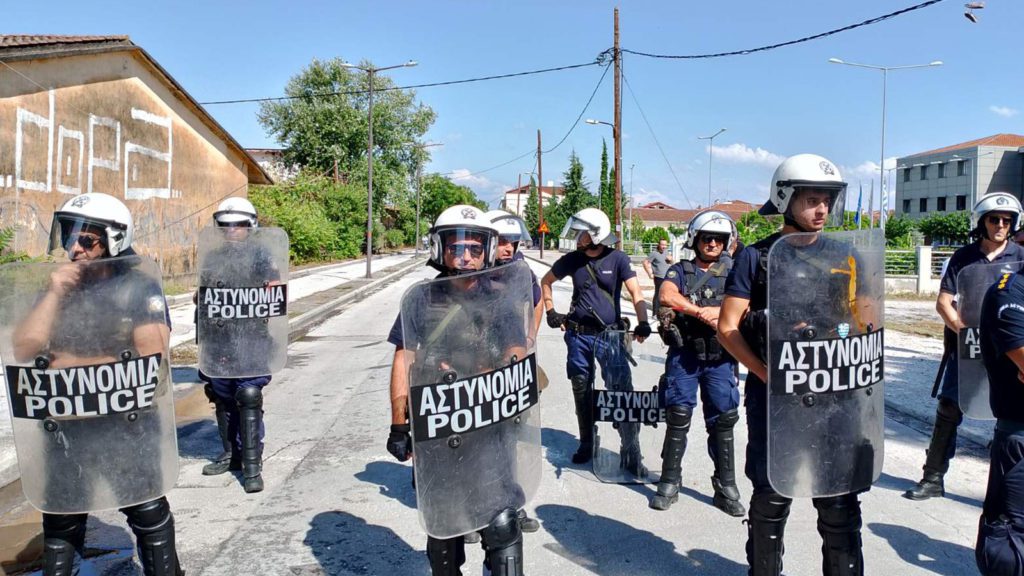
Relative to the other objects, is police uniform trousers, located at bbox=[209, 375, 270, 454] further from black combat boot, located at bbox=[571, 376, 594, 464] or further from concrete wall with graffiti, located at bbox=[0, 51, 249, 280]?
concrete wall with graffiti, located at bbox=[0, 51, 249, 280]

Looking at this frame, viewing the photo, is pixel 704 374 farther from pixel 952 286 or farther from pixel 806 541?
pixel 952 286

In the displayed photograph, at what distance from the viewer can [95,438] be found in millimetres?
2902

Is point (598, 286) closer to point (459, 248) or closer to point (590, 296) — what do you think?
point (590, 296)

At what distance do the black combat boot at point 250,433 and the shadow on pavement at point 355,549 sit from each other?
0.73m

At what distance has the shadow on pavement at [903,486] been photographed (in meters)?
4.68

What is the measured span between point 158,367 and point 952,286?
14.3 feet

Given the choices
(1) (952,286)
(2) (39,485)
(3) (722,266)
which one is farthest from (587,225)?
(2) (39,485)

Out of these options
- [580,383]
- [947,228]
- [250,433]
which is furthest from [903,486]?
[947,228]

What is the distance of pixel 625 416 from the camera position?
5.04 meters

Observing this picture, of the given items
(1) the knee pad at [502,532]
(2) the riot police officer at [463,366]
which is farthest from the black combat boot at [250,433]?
(1) the knee pad at [502,532]

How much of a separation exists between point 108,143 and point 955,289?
684 inches

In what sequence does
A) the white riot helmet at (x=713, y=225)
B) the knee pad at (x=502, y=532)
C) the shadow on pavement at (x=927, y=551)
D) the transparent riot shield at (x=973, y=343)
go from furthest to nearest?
the white riot helmet at (x=713, y=225) < the transparent riot shield at (x=973, y=343) < the shadow on pavement at (x=927, y=551) < the knee pad at (x=502, y=532)

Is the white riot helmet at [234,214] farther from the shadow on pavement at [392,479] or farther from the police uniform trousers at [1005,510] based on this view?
the police uniform trousers at [1005,510]

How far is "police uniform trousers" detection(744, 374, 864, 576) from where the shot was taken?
9.45 ft
